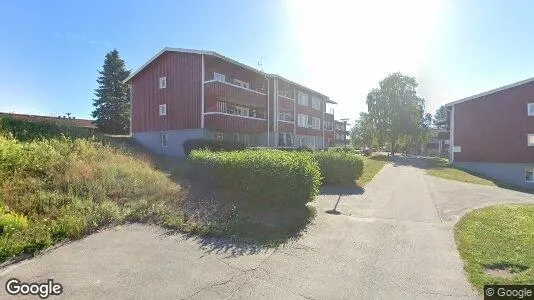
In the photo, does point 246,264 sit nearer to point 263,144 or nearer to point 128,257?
point 128,257

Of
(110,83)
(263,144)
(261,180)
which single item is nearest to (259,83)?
(263,144)

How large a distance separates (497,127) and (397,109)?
867 inches

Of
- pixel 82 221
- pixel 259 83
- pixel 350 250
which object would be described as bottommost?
pixel 350 250

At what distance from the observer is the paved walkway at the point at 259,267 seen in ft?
19.2

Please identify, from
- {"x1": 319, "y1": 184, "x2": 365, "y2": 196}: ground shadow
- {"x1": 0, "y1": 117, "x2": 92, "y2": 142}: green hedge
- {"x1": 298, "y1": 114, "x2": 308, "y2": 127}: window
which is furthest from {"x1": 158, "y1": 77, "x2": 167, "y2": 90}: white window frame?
{"x1": 319, "y1": 184, "x2": 365, "y2": 196}: ground shadow

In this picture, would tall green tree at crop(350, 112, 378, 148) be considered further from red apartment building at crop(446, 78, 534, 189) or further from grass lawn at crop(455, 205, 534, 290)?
grass lawn at crop(455, 205, 534, 290)

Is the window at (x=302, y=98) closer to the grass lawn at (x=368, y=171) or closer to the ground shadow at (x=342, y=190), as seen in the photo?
the grass lawn at (x=368, y=171)

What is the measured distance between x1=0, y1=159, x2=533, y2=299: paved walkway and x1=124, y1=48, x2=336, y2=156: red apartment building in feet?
59.8

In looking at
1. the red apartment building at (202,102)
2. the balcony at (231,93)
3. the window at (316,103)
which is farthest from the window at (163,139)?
the window at (316,103)

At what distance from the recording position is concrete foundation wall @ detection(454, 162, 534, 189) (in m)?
31.7

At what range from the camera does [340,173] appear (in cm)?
1892

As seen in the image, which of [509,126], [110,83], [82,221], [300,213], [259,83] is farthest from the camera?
[110,83]

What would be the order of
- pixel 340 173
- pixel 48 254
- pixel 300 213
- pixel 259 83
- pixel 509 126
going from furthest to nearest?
pixel 259 83
pixel 509 126
pixel 340 173
pixel 300 213
pixel 48 254

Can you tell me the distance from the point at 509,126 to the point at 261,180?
105 feet
